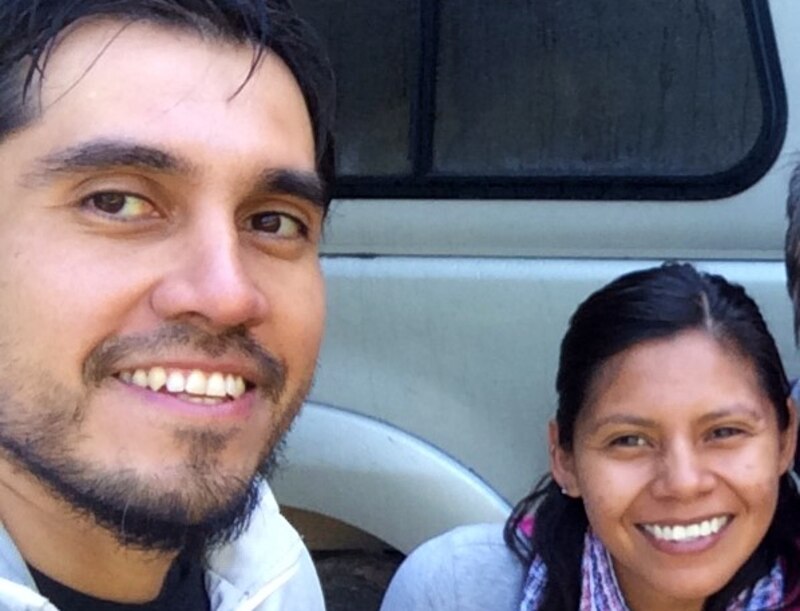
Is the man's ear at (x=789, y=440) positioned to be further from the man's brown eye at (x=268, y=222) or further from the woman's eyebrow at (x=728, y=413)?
the man's brown eye at (x=268, y=222)

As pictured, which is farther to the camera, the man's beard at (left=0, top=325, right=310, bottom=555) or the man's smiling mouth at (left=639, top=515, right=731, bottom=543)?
the man's smiling mouth at (left=639, top=515, right=731, bottom=543)

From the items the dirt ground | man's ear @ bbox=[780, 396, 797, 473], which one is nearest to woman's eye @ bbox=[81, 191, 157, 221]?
man's ear @ bbox=[780, 396, 797, 473]

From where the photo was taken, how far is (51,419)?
1389 millimetres

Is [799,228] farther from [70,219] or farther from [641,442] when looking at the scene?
[70,219]

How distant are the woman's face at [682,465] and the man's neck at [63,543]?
34.0 inches

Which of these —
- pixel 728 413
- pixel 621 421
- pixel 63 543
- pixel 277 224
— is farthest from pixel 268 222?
pixel 728 413

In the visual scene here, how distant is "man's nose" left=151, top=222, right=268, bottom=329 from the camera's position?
137 centimetres

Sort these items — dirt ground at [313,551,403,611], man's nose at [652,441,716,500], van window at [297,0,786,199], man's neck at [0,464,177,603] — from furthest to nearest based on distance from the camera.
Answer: dirt ground at [313,551,403,611] → van window at [297,0,786,199] → man's nose at [652,441,716,500] → man's neck at [0,464,177,603]

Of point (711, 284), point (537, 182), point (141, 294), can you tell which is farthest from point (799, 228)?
point (141, 294)

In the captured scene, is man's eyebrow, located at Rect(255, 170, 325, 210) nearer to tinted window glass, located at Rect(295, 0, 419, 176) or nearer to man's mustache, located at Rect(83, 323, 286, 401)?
man's mustache, located at Rect(83, 323, 286, 401)

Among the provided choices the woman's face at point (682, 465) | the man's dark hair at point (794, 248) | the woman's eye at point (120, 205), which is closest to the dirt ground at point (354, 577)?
the woman's face at point (682, 465)

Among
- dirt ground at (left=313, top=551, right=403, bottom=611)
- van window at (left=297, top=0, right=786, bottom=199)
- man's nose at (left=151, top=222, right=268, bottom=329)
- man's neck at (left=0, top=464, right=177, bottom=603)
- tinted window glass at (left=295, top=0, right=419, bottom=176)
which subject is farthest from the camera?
dirt ground at (left=313, top=551, right=403, bottom=611)

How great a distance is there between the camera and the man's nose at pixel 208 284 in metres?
1.37

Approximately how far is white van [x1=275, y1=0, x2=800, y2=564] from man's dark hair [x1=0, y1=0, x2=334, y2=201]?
0.86m
